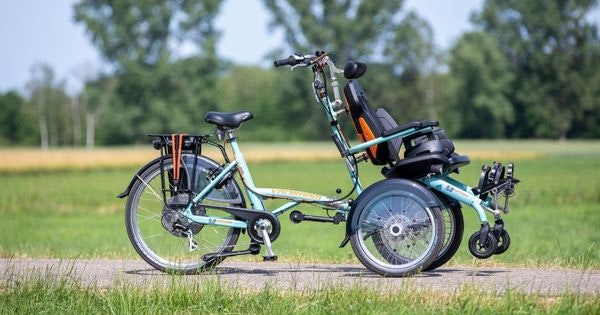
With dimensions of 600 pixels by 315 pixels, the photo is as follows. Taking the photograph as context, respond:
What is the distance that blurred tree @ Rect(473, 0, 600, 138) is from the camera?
7581cm

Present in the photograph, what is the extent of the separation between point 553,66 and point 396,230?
237 ft

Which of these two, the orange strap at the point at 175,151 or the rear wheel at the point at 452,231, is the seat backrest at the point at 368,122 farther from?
the orange strap at the point at 175,151

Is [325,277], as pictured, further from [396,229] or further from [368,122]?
[368,122]

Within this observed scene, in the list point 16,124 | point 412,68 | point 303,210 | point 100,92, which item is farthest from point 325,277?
point 16,124

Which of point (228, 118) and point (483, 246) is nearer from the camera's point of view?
point (483, 246)

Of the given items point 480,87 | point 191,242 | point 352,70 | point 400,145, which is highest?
point 480,87

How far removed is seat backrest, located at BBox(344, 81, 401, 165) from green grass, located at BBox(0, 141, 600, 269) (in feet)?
5.88

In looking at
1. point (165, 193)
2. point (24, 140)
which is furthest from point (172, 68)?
point (165, 193)

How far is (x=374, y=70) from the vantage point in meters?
72.1

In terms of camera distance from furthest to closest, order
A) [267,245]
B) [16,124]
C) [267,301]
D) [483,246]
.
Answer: [16,124], [267,245], [483,246], [267,301]

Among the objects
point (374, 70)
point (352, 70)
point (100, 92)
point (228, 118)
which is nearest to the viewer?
point (352, 70)

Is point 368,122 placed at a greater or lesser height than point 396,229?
greater

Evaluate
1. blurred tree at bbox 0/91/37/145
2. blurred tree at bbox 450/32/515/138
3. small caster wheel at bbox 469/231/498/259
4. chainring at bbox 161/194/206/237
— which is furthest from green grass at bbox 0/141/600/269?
blurred tree at bbox 0/91/37/145

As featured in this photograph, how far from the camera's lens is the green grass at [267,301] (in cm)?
600
